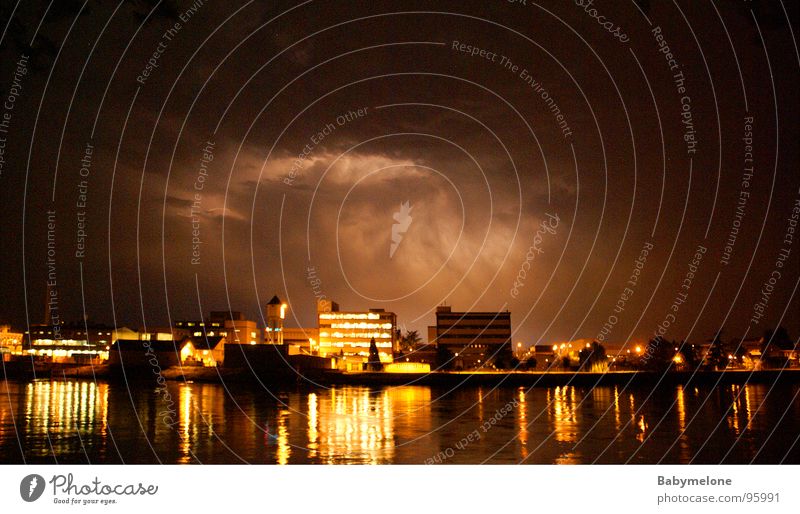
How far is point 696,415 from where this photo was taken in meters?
36.6

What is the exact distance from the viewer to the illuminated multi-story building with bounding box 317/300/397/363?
154750mm

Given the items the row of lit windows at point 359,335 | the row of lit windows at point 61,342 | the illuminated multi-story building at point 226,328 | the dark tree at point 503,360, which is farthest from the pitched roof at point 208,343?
the dark tree at point 503,360

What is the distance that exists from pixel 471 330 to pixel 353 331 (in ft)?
146

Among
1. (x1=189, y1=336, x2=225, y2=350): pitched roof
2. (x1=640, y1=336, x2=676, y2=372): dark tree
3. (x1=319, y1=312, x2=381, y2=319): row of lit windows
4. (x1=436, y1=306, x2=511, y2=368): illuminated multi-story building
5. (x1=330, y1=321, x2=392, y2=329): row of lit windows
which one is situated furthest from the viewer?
(x1=436, y1=306, x2=511, y2=368): illuminated multi-story building

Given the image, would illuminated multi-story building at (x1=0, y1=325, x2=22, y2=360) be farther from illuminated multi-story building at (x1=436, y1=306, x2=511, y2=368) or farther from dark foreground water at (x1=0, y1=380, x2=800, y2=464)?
dark foreground water at (x1=0, y1=380, x2=800, y2=464)

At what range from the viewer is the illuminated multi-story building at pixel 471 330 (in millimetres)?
183125

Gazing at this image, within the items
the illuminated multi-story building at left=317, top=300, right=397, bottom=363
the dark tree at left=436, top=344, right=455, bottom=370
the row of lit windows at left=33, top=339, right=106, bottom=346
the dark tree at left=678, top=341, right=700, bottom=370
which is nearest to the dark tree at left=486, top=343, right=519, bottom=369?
the dark tree at left=436, top=344, right=455, bottom=370

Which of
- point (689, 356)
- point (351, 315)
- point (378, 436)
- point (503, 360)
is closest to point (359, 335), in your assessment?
point (351, 315)

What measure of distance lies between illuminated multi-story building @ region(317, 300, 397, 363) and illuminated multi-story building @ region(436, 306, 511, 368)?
29.7 metres

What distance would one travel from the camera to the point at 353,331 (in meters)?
156

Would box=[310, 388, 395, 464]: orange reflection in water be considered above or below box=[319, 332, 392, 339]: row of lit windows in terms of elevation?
above
